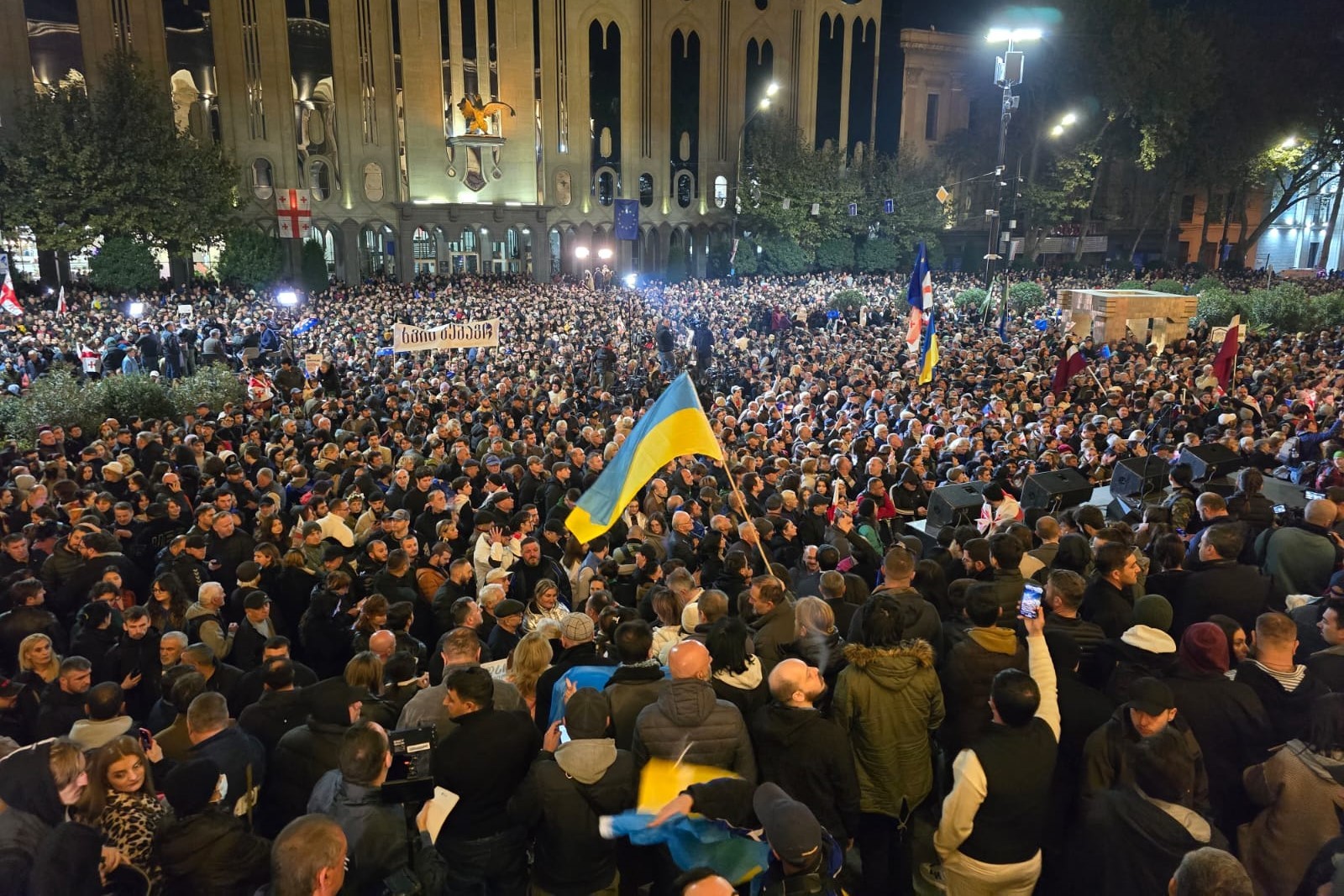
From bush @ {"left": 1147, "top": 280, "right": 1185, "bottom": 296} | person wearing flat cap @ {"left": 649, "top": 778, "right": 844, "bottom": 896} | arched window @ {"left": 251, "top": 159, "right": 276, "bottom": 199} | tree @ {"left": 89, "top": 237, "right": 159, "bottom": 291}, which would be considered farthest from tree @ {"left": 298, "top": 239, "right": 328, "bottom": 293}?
person wearing flat cap @ {"left": 649, "top": 778, "right": 844, "bottom": 896}

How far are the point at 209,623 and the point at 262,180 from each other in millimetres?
36857

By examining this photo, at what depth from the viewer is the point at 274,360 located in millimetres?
18609

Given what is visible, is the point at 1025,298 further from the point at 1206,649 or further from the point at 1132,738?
the point at 1132,738

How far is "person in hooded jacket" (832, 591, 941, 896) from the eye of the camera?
4.03m

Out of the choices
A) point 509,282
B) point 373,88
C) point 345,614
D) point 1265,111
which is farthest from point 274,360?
point 1265,111

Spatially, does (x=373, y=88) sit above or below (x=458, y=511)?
above

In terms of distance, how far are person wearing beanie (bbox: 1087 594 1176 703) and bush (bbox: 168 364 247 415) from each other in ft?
42.8

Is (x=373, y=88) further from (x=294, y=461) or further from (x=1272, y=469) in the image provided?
(x=1272, y=469)

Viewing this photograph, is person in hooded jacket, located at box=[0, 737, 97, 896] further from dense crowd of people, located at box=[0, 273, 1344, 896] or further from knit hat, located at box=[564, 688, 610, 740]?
knit hat, located at box=[564, 688, 610, 740]

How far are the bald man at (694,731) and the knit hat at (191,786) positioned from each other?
1.65 m

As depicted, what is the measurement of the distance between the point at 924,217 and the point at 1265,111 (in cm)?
1646

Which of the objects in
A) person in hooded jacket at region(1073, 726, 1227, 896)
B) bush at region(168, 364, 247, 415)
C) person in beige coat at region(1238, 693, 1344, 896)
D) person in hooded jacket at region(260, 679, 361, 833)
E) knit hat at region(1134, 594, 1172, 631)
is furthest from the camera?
bush at region(168, 364, 247, 415)

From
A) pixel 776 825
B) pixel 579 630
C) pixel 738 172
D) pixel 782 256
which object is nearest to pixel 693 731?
pixel 776 825

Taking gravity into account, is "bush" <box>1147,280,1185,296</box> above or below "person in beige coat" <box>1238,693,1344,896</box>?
above
